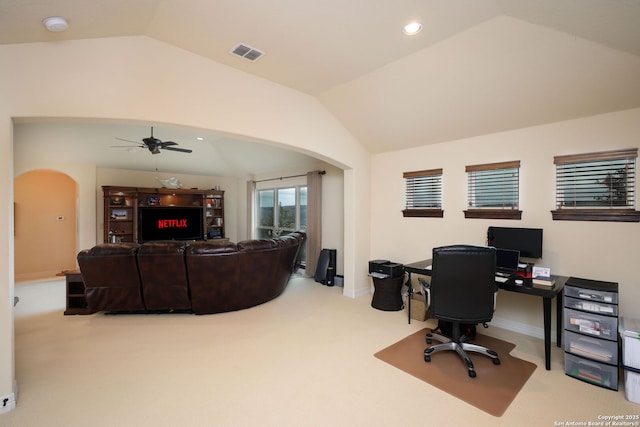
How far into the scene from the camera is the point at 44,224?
6.33m

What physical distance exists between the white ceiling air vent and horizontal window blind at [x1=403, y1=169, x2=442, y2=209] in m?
2.77

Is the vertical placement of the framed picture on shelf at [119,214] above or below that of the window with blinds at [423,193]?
below

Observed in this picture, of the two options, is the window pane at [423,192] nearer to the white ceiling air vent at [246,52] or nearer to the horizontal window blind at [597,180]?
the horizontal window blind at [597,180]

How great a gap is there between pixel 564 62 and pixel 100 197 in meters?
8.44

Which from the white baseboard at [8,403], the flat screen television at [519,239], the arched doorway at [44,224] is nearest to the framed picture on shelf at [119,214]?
the arched doorway at [44,224]

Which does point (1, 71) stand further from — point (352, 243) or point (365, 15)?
point (352, 243)

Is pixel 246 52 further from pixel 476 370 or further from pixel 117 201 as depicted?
pixel 117 201

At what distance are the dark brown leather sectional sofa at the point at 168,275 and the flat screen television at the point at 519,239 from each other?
3.08m

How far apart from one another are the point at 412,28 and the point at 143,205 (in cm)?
711

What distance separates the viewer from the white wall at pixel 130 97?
2041mm

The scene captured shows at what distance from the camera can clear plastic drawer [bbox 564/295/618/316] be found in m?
2.34

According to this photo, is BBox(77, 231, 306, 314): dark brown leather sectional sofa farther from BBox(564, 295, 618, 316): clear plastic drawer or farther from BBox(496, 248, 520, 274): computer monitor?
BBox(564, 295, 618, 316): clear plastic drawer

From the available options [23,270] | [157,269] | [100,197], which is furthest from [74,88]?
[23,270]

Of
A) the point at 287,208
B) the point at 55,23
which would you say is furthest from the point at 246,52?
the point at 287,208
